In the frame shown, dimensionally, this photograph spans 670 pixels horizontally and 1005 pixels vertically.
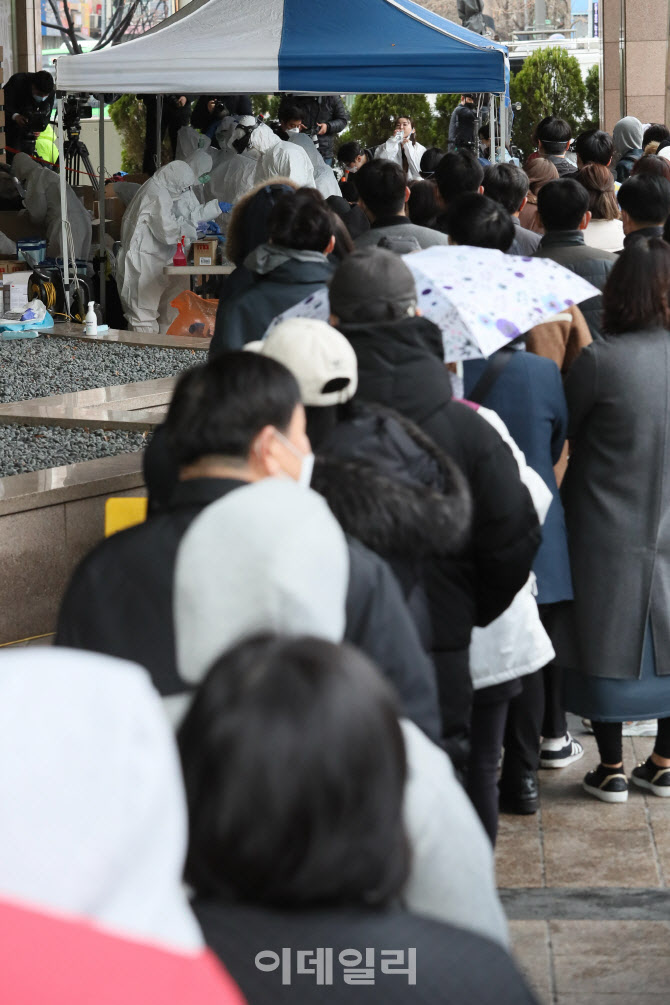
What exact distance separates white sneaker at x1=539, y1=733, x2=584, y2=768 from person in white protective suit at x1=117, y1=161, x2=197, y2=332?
347 inches

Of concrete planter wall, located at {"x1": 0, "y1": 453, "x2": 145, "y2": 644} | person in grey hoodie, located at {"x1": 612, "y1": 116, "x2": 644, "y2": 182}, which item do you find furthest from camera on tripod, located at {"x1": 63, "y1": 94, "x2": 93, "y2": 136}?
concrete planter wall, located at {"x1": 0, "y1": 453, "x2": 145, "y2": 644}

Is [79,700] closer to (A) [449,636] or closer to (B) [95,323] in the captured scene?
(A) [449,636]

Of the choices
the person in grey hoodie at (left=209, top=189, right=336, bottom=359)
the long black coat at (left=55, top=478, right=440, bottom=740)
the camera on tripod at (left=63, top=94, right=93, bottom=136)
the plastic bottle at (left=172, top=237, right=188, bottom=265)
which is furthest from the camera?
the camera on tripod at (left=63, top=94, right=93, bottom=136)

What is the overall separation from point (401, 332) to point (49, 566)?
2695 mm

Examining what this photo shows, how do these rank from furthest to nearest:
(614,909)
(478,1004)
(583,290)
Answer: (583,290)
(614,909)
(478,1004)

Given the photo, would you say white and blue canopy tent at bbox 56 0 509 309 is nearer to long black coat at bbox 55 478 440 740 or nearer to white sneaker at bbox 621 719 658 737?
white sneaker at bbox 621 719 658 737

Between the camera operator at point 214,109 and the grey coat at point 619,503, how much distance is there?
11.0 meters

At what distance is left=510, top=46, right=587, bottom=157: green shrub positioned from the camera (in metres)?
36.4

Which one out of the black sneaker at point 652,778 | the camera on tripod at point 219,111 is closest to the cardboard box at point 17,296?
the camera on tripod at point 219,111

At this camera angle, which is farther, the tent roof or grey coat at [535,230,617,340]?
the tent roof

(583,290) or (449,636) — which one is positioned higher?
(583,290)

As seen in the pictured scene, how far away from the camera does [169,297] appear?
13430mm

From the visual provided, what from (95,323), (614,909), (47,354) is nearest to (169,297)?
(95,323)

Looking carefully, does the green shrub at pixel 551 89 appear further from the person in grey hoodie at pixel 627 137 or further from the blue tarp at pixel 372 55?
the blue tarp at pixel 372 55
